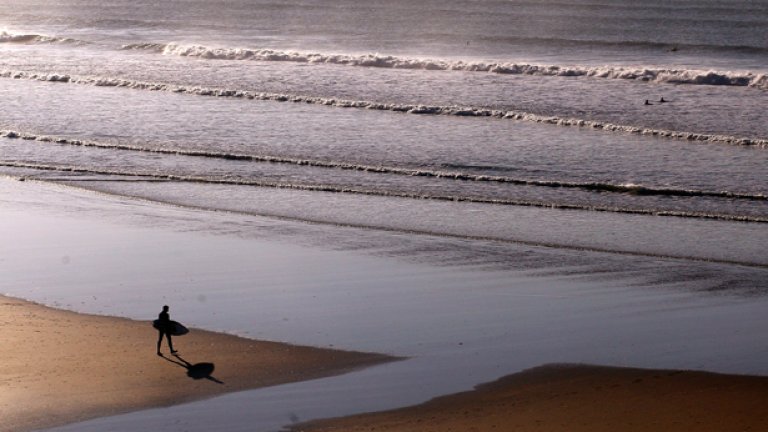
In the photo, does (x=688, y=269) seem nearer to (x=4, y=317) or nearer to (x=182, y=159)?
(x=4, y=317)

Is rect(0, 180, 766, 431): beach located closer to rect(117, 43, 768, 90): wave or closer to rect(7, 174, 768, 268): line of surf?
rect(7, 174, 768, 268): line of surf

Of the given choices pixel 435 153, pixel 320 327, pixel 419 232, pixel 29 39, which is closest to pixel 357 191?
pixel 419 232

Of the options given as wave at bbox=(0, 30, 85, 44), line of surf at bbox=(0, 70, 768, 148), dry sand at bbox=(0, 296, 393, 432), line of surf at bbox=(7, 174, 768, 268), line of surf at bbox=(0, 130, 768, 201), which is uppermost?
wave at bbox=(0, 30, 85, 44)

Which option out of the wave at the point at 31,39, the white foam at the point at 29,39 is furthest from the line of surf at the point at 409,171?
the white foam at the point at 29,39

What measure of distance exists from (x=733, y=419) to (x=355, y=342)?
4.49 m

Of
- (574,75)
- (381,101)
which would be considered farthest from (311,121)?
(574,75)

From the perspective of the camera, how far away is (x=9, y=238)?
62.6 ft

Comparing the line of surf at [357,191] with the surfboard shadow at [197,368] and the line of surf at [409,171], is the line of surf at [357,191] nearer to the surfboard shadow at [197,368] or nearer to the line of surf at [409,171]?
the line of surf at [409,171]

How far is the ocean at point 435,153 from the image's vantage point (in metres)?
17.7

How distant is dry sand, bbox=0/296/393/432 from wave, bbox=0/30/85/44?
4289 centimetres

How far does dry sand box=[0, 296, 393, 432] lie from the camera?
41.4 ft

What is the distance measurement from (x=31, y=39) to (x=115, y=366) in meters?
47.6

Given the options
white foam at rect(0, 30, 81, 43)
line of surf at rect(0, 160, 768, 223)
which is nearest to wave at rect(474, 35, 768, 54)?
white foam at rect(0, 30, 81, 43)

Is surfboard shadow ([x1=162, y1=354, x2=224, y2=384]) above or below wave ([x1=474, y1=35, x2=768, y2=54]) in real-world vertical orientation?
below
